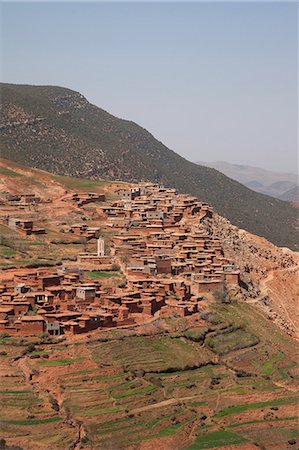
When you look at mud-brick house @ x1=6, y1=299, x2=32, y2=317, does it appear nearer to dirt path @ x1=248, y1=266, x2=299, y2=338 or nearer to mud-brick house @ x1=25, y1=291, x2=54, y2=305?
mud-brick house @ x1=25, y1=291, x2=54, y2=305

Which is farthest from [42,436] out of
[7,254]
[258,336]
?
[7,254]

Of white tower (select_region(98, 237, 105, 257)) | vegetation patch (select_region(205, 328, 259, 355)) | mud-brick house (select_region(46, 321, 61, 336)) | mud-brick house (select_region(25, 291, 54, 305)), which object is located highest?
white tower (select_region(98, 237, 105, 257))

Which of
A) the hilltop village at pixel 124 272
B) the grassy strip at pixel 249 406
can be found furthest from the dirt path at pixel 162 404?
the hilltop village at pixel 124 272

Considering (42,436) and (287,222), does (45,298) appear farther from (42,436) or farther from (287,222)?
(287,222)

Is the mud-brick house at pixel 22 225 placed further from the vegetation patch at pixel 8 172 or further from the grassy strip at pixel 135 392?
the grassy strip at pixel 135 392

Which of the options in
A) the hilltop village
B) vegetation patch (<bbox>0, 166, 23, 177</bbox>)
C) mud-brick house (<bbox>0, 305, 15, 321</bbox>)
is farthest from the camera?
vegetation patch (<bbox>0, 166, 23, 177</bbox>)

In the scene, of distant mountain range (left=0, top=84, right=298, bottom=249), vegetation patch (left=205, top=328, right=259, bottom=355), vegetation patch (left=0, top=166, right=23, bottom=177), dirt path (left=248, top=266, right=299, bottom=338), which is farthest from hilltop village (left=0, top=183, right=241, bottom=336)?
distant mountain range (left=0, top=84, right=298, bottom=249)
